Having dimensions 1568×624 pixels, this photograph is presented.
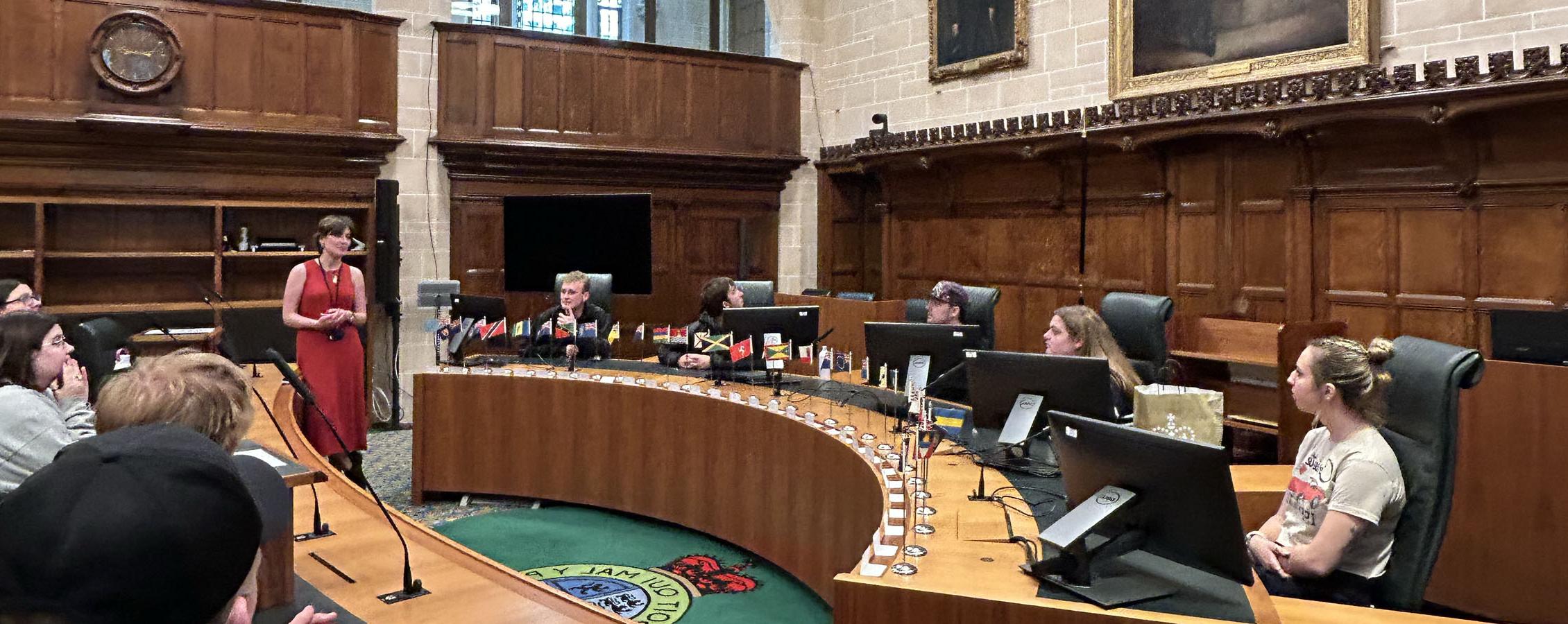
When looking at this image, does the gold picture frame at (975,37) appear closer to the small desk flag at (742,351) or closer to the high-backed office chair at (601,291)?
the high-backed office chair at (601,291)

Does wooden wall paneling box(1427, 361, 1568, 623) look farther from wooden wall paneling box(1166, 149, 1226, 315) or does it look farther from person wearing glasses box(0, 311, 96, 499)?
person wearing glasses box(0, 311, 96, 499)

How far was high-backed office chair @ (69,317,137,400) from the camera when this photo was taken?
4070 mm

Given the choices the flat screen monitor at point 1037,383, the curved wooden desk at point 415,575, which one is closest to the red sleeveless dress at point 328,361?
the curved wooden desk at point 415,575

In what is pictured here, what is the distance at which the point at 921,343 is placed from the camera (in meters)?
4.17

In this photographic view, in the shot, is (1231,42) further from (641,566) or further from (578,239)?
(641,566)

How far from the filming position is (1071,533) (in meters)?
2.09

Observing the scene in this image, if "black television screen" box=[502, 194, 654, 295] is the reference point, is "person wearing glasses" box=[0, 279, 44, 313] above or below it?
below

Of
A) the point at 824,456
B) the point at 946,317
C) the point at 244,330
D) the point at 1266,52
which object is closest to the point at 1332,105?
the point at 1266,52

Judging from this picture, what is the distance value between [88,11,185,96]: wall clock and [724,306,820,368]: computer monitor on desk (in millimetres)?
4883

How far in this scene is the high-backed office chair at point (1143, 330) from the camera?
4.48 metres

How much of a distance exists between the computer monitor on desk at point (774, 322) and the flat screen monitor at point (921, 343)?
0.57 meters

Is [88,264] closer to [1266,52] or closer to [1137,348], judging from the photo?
[1137,348]

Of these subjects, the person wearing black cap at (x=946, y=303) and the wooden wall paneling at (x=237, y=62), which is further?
the wooden wall paneling at (x=237, y=62)

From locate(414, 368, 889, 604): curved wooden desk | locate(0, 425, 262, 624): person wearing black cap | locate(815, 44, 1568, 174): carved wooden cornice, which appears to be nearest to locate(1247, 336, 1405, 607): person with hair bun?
locate(414, 368, 889, 604): curved wooden desk
